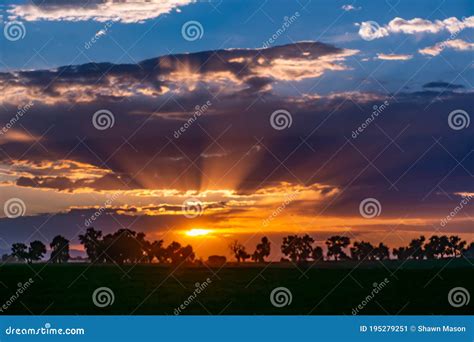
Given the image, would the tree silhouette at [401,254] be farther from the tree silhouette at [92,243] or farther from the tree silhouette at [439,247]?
the tree silhouette at [92,243]

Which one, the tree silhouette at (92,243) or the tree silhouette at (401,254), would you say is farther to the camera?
the tree silhouette at (401,254)

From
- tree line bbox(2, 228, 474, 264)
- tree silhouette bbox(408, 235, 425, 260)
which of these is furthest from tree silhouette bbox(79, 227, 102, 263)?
tree silhouette bbox(408, 235, 425, 260)

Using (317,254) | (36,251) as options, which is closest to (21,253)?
(36,251)

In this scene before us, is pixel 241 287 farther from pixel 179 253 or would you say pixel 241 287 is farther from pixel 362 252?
pixel 362 252

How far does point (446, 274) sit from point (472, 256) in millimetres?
2842

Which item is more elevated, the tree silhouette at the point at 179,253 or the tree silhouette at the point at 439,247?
the tree silhouette at the point at 439,247

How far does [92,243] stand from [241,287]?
12.9 m

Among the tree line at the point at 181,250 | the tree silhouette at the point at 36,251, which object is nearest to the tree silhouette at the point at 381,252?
the tree line at the point at 181,250

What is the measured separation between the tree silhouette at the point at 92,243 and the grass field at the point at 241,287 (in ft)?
4.75

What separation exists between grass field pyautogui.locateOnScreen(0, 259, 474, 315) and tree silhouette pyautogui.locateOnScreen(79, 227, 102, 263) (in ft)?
4.75

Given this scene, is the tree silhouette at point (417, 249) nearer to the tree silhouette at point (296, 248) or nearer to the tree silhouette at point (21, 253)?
the tree silhouette at point (296, 248)

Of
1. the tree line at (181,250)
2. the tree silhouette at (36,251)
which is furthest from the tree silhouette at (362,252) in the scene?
the tree silhouette at (36,251)

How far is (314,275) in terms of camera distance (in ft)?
212

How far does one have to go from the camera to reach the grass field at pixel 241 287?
139ft
